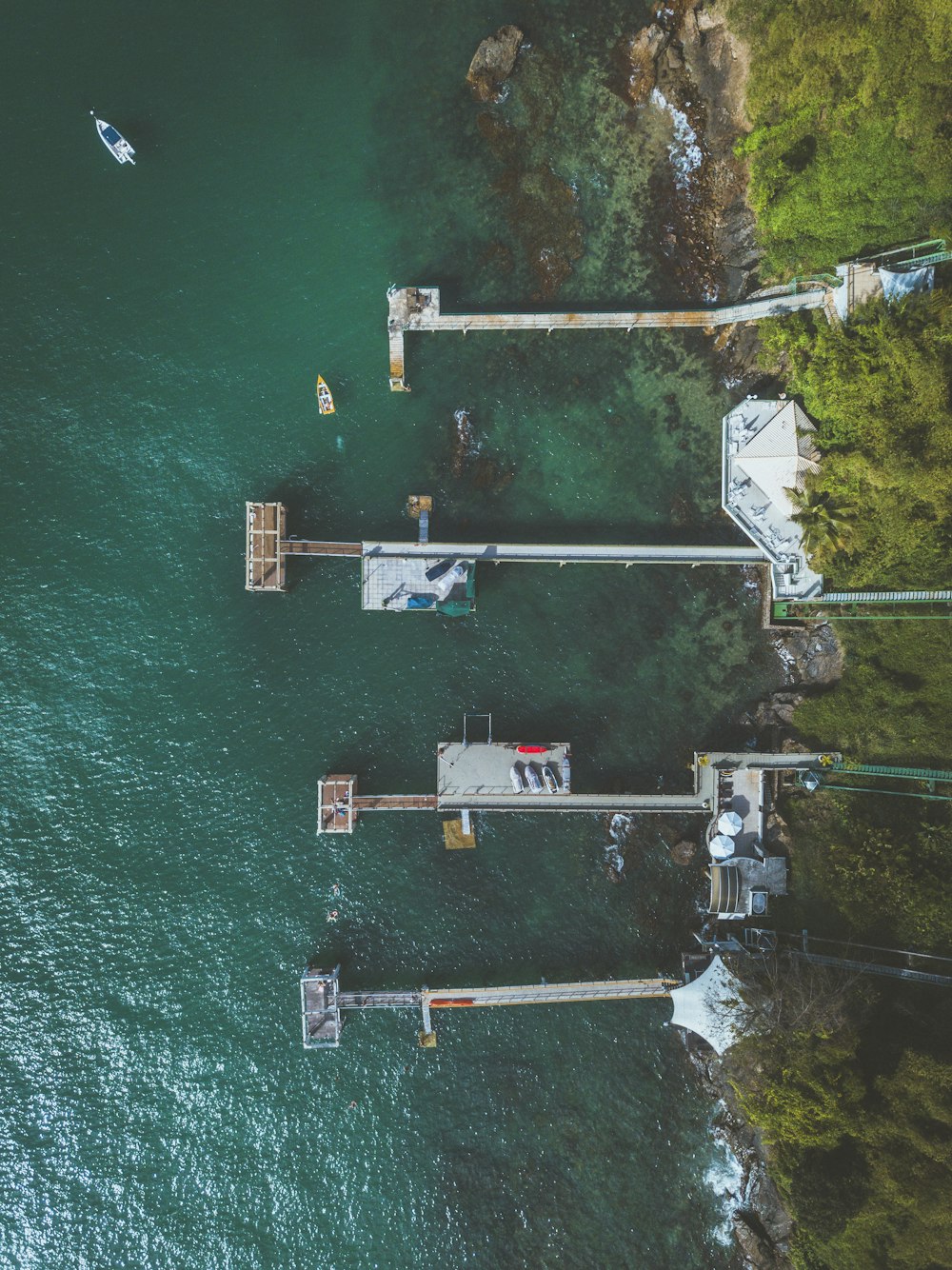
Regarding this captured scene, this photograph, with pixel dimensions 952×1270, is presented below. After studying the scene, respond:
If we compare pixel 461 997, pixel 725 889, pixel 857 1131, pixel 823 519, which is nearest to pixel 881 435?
pixel 823 519

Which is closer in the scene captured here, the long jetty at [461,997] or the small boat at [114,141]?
the small boat at [114,141]

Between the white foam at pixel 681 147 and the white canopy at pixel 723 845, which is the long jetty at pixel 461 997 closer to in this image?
the white canopy at pixel 723 845

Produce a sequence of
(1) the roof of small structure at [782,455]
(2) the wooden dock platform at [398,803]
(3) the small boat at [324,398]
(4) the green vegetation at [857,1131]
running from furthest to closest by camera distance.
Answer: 1. (3) the small boat at [324,398]
2. (2) the wooden dock platform at [398,803]
3. (1) the roof of small structure at [782,455]
4. (4) the green vegetation at [857,1131]

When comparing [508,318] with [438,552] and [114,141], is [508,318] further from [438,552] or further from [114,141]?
[114,141]

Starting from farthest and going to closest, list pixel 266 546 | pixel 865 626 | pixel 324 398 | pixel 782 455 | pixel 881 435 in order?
pixel 324 398 → pixel 266 546 → pixel 865 626 → pixel 782 455 → pixel 881 435

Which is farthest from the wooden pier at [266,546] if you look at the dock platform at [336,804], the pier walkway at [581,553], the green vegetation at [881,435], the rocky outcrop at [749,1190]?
the rocky outcrop at [749,1190]

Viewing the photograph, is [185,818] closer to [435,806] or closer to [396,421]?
[435,806]

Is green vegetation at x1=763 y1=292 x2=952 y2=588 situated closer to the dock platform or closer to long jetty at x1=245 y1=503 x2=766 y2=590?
long jetty at x1=245 y1=503 x2=766 y2=590
